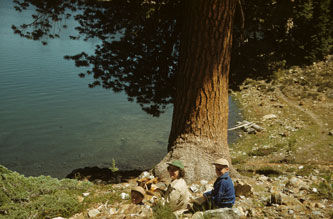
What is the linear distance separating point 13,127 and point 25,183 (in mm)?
14917

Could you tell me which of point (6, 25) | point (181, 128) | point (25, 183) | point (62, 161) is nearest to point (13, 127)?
point (62, 161)

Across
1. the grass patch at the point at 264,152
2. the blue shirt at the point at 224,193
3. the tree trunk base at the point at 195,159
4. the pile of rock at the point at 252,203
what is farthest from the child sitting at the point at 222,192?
the grass patch at the point at 264,152

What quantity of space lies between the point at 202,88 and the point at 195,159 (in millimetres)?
1500

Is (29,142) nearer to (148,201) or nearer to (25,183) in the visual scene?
(25,183)

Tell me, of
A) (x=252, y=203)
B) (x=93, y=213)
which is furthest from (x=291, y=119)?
(x=93, y=213)

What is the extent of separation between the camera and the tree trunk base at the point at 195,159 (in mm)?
5465

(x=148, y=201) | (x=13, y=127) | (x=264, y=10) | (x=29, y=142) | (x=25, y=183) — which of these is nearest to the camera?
(x=148, y=201)

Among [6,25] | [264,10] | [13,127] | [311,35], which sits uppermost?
[6,25]

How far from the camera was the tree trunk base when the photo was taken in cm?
546

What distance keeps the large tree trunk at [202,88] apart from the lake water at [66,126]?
716 cm

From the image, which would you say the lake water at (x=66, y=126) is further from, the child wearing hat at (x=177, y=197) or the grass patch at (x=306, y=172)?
the child wearing hat at (x=177, y=197)

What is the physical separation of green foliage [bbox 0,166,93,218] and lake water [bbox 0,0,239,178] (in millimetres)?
7183

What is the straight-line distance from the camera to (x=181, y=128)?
5754 mm

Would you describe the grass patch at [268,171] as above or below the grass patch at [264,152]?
above
